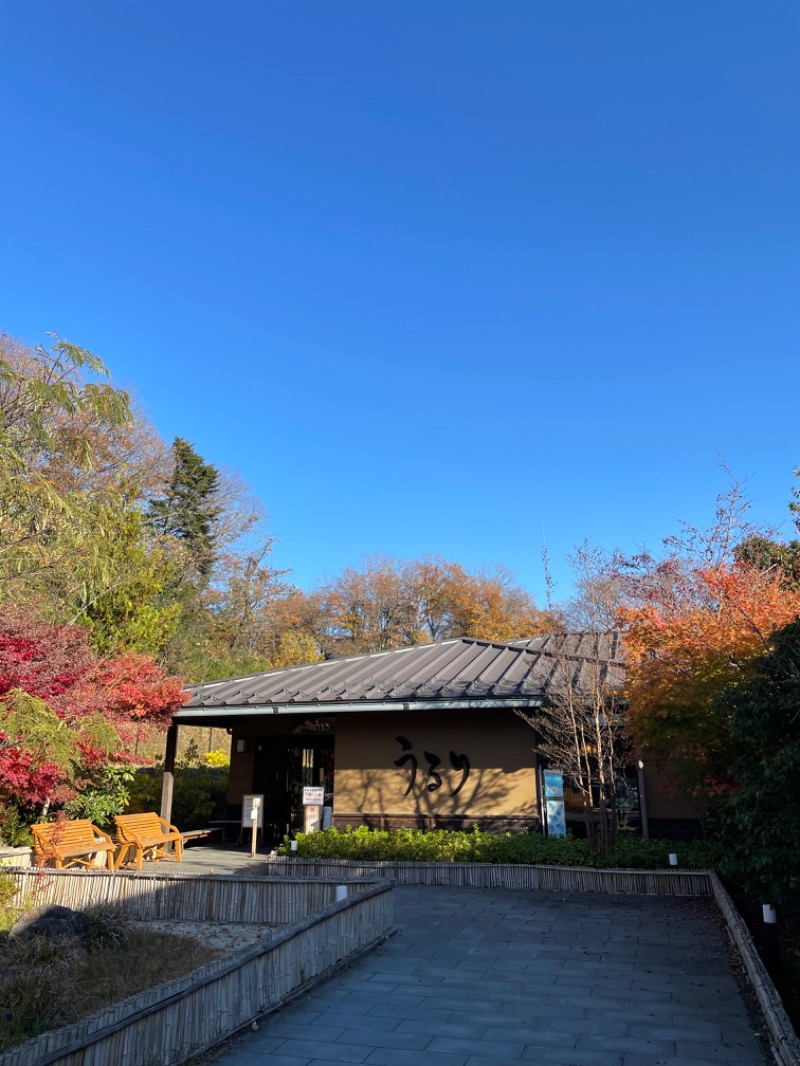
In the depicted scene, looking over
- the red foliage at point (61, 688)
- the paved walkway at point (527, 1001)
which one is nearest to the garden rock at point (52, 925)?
the red foliage at point (61, 688)

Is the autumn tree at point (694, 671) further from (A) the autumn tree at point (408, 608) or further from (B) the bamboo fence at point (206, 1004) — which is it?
(A) the autumn tree at point (408, 608)

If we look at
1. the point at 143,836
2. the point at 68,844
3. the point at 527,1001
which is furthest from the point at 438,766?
the point at 527,1001

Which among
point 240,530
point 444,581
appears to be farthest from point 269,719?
point 444,581

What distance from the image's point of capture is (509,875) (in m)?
10.6

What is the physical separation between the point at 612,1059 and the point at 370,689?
29.6ft

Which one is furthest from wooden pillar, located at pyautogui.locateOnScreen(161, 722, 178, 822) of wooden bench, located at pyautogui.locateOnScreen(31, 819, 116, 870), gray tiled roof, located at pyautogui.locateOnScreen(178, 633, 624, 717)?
wooden bench, located at pyautogui.locateOnScreen(31, 819, 116, 870)

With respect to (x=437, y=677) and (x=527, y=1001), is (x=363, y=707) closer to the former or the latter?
(x=437, y=677)

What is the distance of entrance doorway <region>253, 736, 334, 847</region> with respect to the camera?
16.1 meters

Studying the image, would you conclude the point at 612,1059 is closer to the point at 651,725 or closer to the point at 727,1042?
the point at 727,1042

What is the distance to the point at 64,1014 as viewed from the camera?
5625 millimetres

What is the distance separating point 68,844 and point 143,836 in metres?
1.51

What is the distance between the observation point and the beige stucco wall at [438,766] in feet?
42.3

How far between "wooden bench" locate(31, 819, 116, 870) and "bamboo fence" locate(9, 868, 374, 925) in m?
2.78

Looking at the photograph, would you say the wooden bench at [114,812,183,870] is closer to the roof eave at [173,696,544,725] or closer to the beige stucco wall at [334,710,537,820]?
the roof eave at [173,696,544,725]
